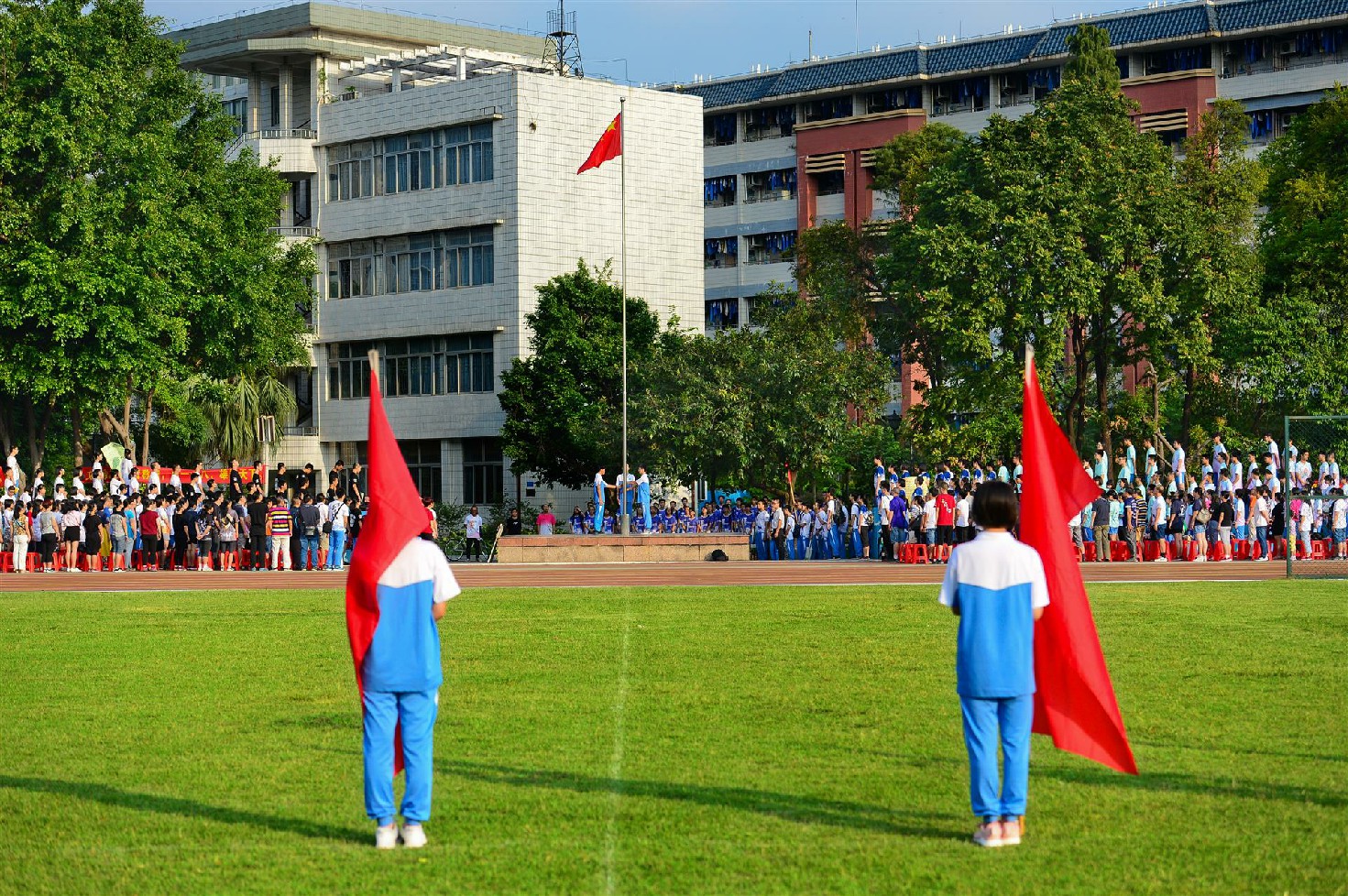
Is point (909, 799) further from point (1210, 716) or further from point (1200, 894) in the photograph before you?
point (1210, 716)

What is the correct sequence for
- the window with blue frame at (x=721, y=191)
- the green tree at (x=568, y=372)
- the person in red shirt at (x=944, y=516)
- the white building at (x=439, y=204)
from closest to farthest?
the person in red shirt at (x=944, y=516) < the green tree at (x=568, y=372) < the white building at (x=439, y=204) < the window with blue frame at (x=721, y=191)

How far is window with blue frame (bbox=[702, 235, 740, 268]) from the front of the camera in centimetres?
Result: 8681

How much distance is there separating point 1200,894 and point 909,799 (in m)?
2.43

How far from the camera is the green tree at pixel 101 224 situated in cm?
4744

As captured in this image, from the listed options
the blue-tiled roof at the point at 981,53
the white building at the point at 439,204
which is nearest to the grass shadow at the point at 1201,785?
the white building at the point at 439,204

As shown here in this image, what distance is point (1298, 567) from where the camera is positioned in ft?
107

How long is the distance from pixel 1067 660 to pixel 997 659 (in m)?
1.05

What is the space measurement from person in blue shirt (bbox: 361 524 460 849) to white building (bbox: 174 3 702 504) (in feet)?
173

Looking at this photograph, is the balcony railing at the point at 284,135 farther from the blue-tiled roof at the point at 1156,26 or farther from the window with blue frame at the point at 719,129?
the blue-tiled roof at the point at 1156,26

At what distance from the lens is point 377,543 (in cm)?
894

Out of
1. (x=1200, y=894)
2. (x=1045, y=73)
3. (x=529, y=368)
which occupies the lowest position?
(x=1200, y=894)

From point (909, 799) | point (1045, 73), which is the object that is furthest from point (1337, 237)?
point (909, 799)

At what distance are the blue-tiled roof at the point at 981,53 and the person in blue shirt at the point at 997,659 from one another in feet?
233

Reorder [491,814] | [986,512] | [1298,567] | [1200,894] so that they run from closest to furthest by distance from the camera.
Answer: [1200,894] < [986,512] < [491,814] < [1298,567]
